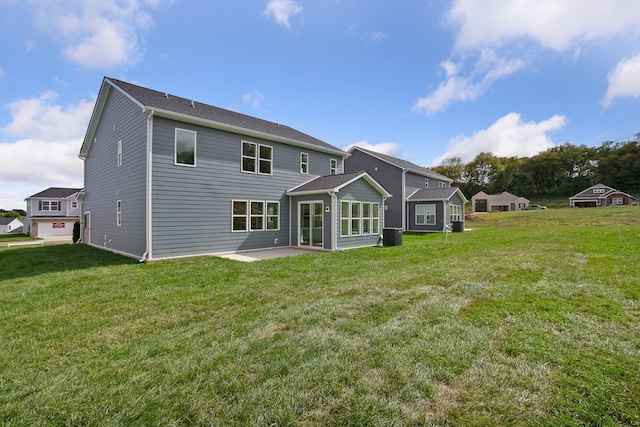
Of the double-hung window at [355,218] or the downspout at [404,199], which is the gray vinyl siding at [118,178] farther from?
the downspout at [404,199]

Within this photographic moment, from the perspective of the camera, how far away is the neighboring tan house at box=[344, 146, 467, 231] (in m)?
21.6

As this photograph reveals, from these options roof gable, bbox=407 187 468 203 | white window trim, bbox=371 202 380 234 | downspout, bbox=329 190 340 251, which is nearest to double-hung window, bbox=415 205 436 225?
roof gable, bbox=407 187 468 203

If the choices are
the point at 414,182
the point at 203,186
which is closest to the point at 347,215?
the point at 203,186

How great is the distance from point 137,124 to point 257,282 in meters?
8.15

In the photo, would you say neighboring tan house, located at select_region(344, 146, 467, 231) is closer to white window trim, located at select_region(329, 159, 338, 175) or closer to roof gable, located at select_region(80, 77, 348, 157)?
white window trim, located at select_region(329, 159, 338, 175)

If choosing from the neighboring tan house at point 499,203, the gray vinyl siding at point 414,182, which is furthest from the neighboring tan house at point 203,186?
the neighboring tan house at point 499,203

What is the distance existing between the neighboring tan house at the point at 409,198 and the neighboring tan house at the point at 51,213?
29.6m

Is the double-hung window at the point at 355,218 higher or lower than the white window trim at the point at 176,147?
lower

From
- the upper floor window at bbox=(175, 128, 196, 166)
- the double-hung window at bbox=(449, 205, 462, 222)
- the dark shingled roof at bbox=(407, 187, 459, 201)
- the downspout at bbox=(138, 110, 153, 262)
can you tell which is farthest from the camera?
the double-hung window at bbox=(449, 205, 462, 222)

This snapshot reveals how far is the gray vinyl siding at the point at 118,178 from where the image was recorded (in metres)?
10.3

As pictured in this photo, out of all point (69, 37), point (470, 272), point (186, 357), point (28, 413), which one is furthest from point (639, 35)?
point (69, 37)

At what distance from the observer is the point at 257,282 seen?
257 inches

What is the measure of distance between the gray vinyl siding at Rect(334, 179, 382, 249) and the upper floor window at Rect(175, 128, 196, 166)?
5897 millimetres

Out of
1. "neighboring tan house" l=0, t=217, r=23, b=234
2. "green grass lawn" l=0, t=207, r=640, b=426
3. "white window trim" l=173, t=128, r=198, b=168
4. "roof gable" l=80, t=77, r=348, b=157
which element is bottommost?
"green grass lawn" l=0, t=207, r=640, b=426
